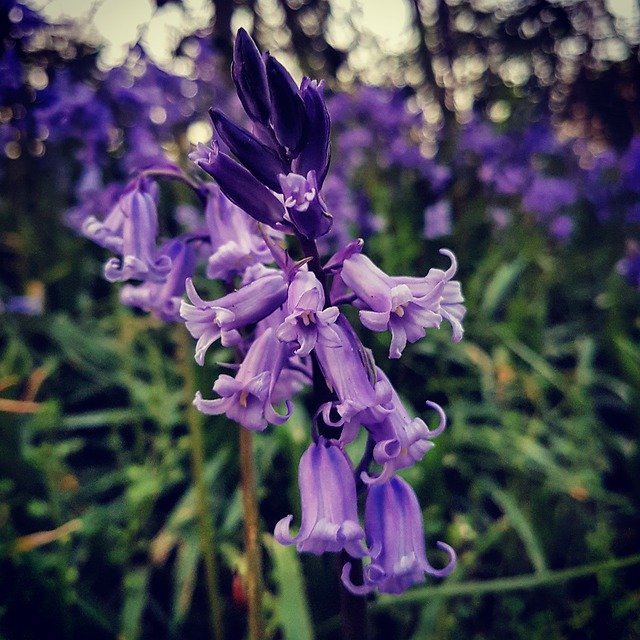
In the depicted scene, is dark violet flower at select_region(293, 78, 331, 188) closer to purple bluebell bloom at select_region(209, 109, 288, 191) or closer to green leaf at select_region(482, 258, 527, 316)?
purple bluebell bloom at select_region(209, 109, 288, 191)

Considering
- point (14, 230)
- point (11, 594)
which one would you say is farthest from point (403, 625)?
point (14, 230)

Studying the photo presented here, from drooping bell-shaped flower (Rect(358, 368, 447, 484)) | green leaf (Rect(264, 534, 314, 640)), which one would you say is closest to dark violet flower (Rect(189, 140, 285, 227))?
drooping bell-shaped flower (Rect(358, 368, 447, 484))

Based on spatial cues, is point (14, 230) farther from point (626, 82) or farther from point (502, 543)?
point (626, 82)

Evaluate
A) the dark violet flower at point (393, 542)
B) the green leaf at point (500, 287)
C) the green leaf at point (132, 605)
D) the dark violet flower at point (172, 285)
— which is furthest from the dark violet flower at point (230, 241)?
the green leaf at point (500, 287)

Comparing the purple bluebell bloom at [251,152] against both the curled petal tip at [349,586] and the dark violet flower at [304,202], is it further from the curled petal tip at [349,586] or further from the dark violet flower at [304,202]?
the curled petal tip at [349,586]

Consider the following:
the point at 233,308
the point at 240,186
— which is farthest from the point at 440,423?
the point at 240,186

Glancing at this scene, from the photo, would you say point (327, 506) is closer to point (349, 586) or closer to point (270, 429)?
point (349, 586)
